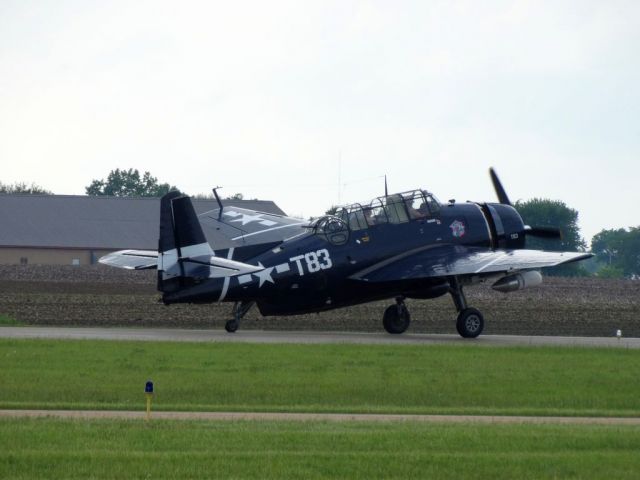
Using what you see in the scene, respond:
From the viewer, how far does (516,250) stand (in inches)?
1436

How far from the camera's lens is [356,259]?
3444 cm

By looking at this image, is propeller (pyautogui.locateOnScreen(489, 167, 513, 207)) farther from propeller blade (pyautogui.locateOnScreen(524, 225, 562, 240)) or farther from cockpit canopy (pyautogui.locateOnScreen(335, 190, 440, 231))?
cockpit canopy (pyautogui.locateOnScreen(335, 190, 440, 231))

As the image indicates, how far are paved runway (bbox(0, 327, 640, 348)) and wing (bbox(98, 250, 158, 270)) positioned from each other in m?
1.85

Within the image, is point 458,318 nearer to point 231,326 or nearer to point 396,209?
point 396,209

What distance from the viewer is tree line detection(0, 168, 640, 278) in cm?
11350

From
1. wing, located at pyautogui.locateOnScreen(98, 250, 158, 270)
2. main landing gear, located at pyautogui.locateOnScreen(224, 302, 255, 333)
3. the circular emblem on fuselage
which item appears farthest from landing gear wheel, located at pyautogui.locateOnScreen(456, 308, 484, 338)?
wing, located at pyautogui.locateOnScreen(98, 250, 158, 270)

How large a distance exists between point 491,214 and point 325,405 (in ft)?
57.7

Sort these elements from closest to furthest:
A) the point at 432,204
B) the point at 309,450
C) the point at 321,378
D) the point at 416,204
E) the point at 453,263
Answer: the point at 309,450, the point at 321,378, the point at 453,263, the point at 416,204, the point at 432,204

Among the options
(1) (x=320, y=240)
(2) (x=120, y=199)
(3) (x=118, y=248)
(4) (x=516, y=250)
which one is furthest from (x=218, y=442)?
(2) (x=120, y=199)

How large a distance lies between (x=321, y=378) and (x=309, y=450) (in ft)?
29.3

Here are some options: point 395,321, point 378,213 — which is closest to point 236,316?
point 395,321

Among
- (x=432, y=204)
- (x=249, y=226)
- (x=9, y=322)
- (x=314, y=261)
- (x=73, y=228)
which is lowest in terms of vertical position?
(x=9, y=322)

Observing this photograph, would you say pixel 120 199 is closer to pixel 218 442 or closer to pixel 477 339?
pixel 477 339

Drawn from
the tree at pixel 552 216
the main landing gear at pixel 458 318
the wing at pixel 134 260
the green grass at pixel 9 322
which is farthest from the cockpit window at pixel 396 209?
the tree at pixel 552 216
